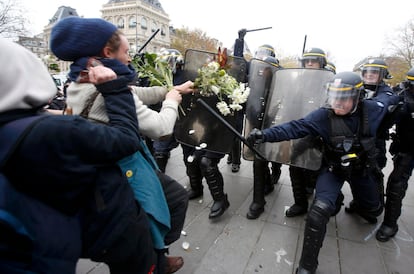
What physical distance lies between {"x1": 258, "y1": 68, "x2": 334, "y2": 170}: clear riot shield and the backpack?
2240mm

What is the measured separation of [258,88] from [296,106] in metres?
0.55

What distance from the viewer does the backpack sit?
89cm

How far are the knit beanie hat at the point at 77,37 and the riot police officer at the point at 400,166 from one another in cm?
293

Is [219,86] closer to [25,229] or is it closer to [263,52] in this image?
[25,229]

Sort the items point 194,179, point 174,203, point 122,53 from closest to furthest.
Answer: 1. point 122,53
2. point 174,203
3. point 194,179

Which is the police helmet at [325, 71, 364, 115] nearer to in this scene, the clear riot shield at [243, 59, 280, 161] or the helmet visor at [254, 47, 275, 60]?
the clear riot shield at [243, 59, 280, 161]

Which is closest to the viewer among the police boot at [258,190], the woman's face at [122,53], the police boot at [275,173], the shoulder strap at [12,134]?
the shoulder strap at [12,134]

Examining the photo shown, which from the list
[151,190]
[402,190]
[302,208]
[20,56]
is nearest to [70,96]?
[20,56]

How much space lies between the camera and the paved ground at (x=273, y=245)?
237cm

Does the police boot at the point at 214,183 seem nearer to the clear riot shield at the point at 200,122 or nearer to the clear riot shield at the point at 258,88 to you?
the clear riot shield at the point at 200,122

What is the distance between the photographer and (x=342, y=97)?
2.40m

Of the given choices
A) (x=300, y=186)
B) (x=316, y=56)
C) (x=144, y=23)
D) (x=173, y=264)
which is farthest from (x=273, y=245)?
(x=144, y=23)

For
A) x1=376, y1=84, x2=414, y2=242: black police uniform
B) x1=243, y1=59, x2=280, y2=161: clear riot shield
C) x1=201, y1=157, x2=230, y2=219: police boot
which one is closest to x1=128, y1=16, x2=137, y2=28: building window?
x1=243, y1=59, x2=280, y2=161: clear riot shield

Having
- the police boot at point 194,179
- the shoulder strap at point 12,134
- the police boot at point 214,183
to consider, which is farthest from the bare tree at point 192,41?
the shoulder strap at point 12,134
